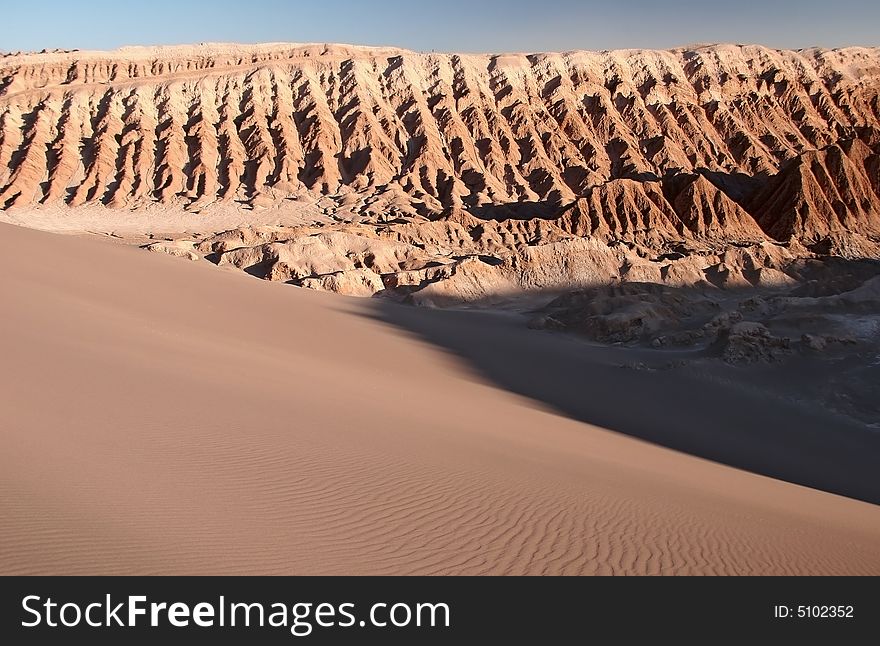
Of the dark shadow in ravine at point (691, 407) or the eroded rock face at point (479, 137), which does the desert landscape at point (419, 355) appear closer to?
the dark shadow in ravine at point (691, 407)

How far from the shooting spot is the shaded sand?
4.62 meters

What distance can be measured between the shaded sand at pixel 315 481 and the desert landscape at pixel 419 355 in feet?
0.13

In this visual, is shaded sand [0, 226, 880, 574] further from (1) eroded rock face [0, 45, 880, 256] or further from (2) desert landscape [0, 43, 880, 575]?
(1) eroded rock face [0, 45, 880, 256]

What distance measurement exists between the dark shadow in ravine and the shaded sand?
190 centimetres

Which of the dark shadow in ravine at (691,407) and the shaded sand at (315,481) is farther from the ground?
the dark shadow in ravine at (691,407)

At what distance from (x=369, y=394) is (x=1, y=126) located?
2284 inches

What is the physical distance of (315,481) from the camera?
19.8 feet

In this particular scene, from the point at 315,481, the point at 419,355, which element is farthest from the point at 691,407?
the point at 315,481

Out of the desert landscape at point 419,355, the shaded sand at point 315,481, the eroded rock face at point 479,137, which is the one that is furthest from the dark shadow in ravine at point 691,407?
the eroded rock face at point 479,137

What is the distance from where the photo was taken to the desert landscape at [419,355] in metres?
5.32

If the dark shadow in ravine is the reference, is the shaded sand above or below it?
below

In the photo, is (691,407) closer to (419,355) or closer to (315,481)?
(419,355)

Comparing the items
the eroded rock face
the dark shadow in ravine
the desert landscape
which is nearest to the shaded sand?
the desert landscape

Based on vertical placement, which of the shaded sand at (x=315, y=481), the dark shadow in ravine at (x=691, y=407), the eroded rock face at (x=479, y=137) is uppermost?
the eroded rock face at (x=479, y=137)
